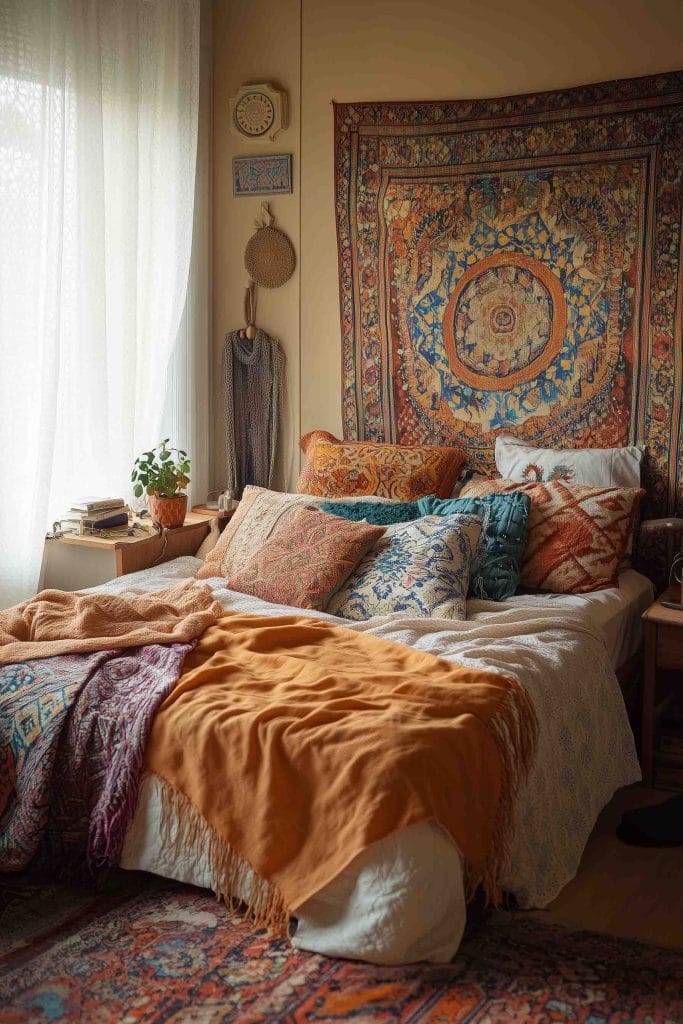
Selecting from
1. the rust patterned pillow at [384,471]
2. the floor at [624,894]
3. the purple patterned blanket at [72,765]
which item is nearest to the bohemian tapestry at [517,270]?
the rust patterned pillow at [384,471]

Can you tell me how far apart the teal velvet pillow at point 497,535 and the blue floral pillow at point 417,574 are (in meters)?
0.08

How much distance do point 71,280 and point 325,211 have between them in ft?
3.56

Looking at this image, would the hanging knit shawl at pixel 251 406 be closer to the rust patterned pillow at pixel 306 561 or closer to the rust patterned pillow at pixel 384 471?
the rust patterned pillow at pixel 384 471

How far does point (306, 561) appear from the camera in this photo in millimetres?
3482

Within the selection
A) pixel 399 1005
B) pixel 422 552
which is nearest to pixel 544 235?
pixel 422 552

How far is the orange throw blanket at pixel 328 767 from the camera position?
2.30m

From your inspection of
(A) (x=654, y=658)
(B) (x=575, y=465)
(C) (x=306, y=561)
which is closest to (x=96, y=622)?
(C) (x=306, y=561)

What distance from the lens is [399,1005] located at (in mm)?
2164

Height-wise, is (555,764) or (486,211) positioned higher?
(486,211)

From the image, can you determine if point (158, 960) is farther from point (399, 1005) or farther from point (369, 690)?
point (369, 690)

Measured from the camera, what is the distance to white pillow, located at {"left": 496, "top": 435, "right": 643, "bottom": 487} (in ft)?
12.9

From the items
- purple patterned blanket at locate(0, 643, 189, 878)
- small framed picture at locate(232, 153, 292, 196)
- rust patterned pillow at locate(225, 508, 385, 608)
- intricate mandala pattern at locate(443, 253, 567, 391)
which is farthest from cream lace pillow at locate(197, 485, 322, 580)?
small framed picture at locate(232, 153, 292, 196)

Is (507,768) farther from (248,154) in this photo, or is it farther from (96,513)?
(248,154)

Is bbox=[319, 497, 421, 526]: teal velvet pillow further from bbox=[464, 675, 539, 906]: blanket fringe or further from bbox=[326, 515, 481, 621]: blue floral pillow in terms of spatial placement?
bbox=[464, 675, 539, 906]: blanket fringe
